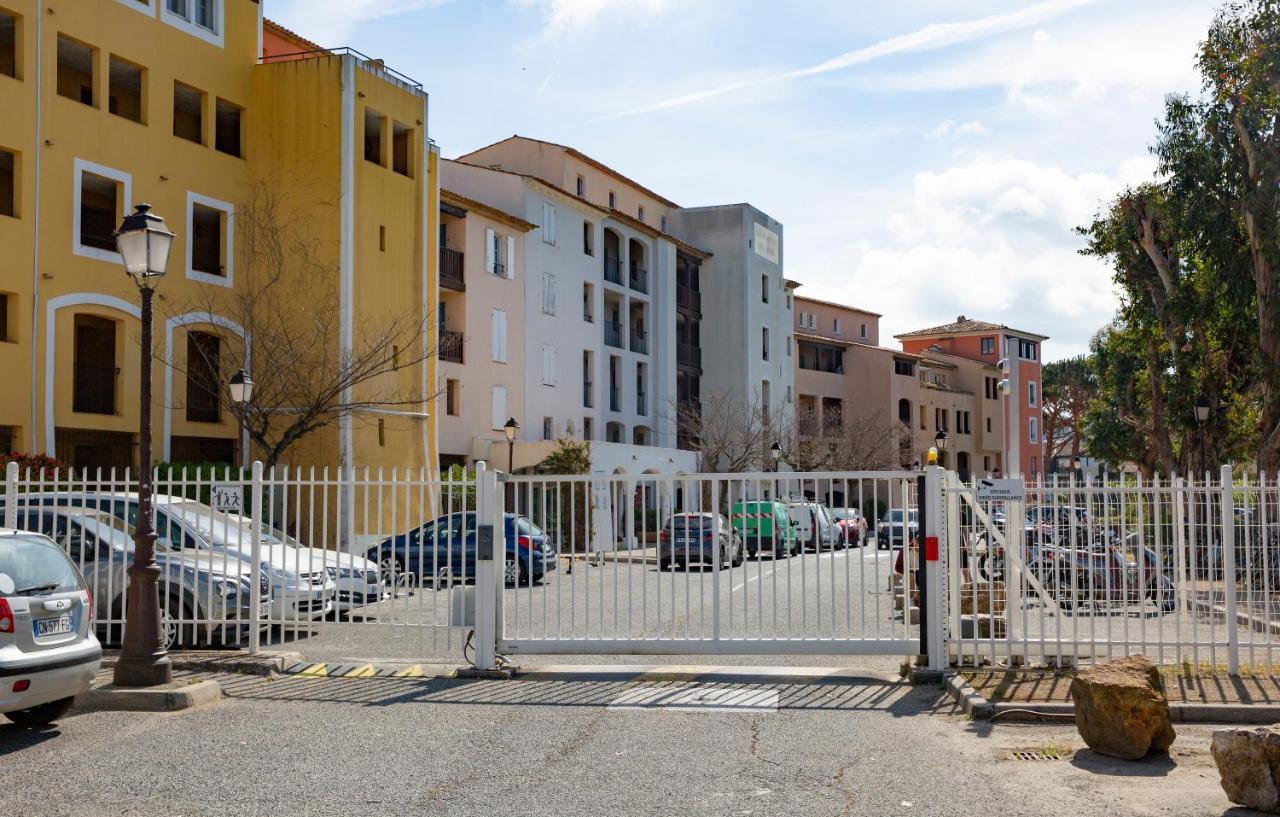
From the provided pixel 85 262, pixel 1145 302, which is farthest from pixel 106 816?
pixel 1145 302

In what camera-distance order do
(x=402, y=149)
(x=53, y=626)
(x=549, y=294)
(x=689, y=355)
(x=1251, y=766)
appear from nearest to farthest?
(x=1251, y=766) → (x=53, y=626) → (x=402, y=149) → (x=549, y=294) → (x=689, y=355)

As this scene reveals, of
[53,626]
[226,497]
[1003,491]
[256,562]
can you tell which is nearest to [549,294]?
[226,497]

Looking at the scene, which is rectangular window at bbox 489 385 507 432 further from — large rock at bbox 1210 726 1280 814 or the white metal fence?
large rock at bbox 1210 726 1280 814

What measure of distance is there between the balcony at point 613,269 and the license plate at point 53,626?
43976mm

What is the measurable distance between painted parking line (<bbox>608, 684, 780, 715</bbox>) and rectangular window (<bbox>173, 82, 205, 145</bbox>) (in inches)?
965

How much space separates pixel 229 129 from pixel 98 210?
16.2ft

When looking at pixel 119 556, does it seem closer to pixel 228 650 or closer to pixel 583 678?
pixel 228 650

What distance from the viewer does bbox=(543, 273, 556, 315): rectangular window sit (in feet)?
155

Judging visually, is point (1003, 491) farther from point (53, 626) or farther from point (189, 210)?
point (189, 210)

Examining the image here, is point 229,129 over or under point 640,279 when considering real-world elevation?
over

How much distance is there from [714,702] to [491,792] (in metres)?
3.38

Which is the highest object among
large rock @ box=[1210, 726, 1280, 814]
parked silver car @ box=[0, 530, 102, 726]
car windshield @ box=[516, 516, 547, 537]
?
car windshield @ box=[516, 516, 547, 537]

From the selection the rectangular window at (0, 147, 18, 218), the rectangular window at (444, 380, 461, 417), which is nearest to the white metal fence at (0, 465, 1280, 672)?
the rectangular window at (0, 147, 18, 218)

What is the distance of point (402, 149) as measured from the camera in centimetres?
3550
